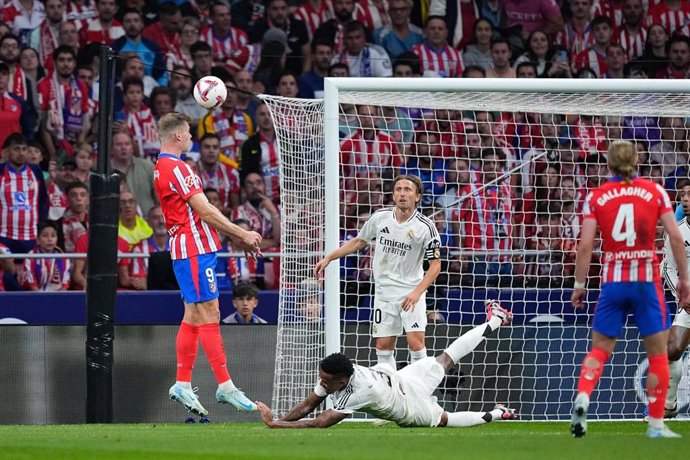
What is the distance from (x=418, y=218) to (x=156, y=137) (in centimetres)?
566

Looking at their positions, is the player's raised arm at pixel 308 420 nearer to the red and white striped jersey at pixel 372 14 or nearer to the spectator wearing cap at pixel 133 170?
the spectator wearing cap at pixel 133 170

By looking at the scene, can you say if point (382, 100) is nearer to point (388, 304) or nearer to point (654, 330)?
point (388, 304)

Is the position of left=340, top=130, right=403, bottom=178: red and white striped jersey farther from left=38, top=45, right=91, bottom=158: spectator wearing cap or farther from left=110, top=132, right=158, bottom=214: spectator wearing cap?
left=38, top=45, right=91, bottom=158: spectator wearing cap

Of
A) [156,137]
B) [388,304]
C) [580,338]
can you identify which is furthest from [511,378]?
[156,137]

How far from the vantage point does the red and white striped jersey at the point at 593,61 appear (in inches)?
691

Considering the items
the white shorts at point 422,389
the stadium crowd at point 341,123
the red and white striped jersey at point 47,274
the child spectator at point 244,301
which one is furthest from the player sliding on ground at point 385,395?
the red and white striped jersey at point 47,274

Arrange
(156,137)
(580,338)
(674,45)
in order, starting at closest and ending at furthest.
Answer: (580,338) → (156,137) → (674,45)

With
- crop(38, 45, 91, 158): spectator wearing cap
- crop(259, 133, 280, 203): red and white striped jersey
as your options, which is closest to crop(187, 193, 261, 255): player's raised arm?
crop(259, 133, 280, 203): red and white striped jersey

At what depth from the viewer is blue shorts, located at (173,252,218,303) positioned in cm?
1030

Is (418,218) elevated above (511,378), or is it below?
above

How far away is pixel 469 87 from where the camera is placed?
1169cm

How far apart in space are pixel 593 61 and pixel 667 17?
169 centimetres

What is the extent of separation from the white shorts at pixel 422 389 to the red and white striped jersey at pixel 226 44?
318 inches

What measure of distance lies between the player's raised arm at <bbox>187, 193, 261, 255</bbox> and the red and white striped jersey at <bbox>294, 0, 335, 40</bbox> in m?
7.38
